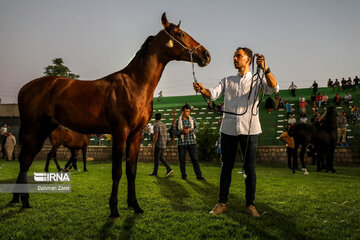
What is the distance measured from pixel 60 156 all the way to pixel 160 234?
17.3 metres

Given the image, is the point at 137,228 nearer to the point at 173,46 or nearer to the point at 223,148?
the point at 223,148

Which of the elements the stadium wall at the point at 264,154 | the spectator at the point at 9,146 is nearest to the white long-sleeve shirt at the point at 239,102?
the stadium wall at the point at 264,154

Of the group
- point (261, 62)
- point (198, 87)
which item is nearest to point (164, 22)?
point (198, 87)

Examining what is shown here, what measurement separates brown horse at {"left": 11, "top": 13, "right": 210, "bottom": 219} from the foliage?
38.4ft

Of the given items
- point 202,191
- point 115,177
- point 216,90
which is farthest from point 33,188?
point 216,90

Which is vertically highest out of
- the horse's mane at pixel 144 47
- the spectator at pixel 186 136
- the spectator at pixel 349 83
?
the spectator at pixel 349 83

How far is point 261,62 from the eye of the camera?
345 cm

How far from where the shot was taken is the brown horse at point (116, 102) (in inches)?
139

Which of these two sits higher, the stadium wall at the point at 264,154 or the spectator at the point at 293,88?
the spectator at the point at 293,88

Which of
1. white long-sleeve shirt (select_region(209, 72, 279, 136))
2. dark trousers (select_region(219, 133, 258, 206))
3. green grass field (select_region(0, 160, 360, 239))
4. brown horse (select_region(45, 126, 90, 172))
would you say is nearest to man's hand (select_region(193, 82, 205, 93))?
white long-sleeve shirt (select_region(209, 72, 279, 136))

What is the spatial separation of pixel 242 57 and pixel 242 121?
0.93 metres

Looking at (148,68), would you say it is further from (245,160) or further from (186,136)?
(186,136)

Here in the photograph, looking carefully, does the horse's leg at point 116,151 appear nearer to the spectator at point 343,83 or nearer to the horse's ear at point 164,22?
the horse's ear at point 164,22

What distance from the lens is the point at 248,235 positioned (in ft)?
9.21
